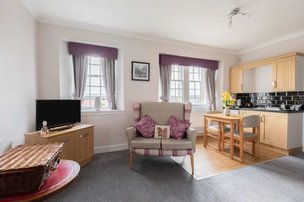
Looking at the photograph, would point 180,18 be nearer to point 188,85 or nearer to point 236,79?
point 188,85

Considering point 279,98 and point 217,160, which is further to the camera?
point 279,98

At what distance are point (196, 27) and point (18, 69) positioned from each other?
303cm

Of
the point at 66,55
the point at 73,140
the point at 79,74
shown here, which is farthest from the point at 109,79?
the point at 73,140

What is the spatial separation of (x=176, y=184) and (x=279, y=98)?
3532mm

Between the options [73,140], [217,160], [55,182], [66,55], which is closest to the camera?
[55,182]

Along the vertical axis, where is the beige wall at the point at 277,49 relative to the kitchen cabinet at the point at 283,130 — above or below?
above

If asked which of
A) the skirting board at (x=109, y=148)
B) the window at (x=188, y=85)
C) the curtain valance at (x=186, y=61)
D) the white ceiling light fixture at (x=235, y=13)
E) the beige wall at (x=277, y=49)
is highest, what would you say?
the white ceiling light fixture at (x=235, y=13)

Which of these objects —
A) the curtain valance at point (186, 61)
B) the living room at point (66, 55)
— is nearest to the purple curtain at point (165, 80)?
the curtain valance at point (186, 61)

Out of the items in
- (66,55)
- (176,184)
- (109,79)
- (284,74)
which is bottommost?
(176,184)

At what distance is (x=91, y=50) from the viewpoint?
10.6 ft

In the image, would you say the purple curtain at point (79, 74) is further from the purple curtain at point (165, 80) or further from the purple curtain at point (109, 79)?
the purple curtain at point (165, 80)

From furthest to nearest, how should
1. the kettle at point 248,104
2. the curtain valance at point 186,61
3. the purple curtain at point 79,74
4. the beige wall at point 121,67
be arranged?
the kettle at point 248,104 → the curtain valance at point 186,61 → the purple curtain at point 79,74 → the beige wall at point 121,67

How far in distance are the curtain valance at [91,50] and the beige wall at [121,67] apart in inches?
3.9

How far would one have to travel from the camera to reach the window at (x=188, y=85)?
431cm
